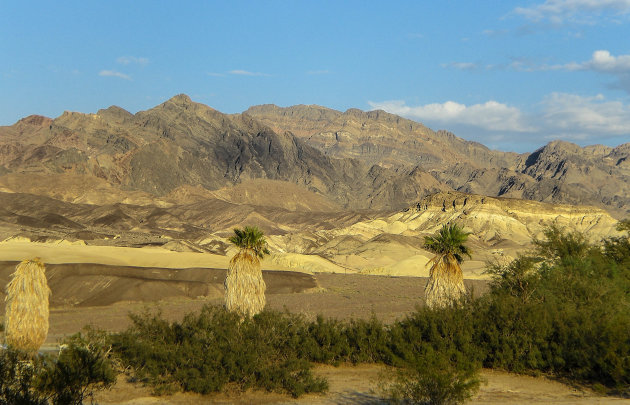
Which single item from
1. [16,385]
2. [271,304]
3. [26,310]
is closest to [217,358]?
[16,385]

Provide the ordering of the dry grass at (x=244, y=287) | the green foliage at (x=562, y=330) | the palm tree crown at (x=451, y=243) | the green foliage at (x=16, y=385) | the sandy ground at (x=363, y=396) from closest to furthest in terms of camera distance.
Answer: the green foliage at (x=16, y=385), the sandy ground at (x=363, y=396), the green foliage at (x=562, y=330), the dry grass at (x=244, y=287), the palm tree crown at (x=451, y=243)

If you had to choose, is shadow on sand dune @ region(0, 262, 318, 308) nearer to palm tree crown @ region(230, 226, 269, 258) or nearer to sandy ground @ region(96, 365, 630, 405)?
palm tree crown @ region(230, 226, 269, 258)

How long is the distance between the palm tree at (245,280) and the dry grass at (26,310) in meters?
6.65

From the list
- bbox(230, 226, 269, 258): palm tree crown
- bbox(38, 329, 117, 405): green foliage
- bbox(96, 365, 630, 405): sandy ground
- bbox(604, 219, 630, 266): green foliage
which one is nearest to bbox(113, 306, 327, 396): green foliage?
bbox(96, 365, 630, 405): sandy ground

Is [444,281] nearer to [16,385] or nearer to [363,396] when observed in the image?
[363,396]

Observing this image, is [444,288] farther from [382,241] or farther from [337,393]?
[382,241]

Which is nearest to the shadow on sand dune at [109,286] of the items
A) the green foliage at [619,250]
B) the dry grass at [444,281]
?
the dry grass at [444,281]

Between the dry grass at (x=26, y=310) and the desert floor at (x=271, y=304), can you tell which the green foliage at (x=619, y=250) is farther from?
the dry grass at (x=26, y=310)

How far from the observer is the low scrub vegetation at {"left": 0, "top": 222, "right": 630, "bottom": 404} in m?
15.8

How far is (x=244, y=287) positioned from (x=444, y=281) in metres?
8.04

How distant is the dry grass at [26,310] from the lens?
66.1 ft

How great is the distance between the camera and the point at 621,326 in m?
18.6

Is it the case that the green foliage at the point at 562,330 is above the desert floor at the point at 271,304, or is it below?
above

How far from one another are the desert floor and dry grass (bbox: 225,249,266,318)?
390cm
